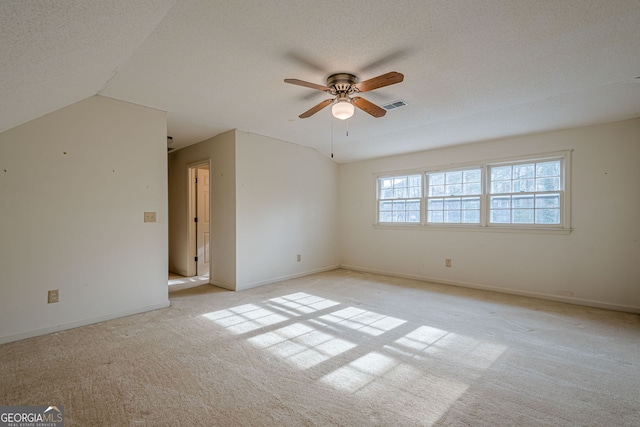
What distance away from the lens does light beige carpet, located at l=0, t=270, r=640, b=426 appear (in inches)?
66.1

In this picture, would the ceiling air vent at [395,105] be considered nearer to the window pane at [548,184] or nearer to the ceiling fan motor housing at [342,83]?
the ceiling fan motor housing at [342,83]

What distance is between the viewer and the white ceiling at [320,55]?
161 centimetres

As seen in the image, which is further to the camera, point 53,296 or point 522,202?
point 522,202

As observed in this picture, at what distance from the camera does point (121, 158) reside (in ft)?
10.5

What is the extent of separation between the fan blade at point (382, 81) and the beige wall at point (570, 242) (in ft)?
9.83

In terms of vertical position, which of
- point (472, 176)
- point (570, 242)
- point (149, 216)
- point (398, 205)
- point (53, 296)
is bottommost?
point (53, 296)

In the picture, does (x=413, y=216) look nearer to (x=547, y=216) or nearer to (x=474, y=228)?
(x=474, y=228)

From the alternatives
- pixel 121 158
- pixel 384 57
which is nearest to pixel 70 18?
pixel 384 57

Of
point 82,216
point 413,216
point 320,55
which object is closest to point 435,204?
point 413,216

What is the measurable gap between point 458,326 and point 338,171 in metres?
4.00

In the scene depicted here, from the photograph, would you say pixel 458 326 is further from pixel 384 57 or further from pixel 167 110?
pixel 167 110

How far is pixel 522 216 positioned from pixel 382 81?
10.9 ft

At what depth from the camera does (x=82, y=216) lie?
9.70 feet

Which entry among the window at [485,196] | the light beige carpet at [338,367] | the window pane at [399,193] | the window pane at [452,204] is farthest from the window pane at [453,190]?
the light beige carpet at [338,367]
